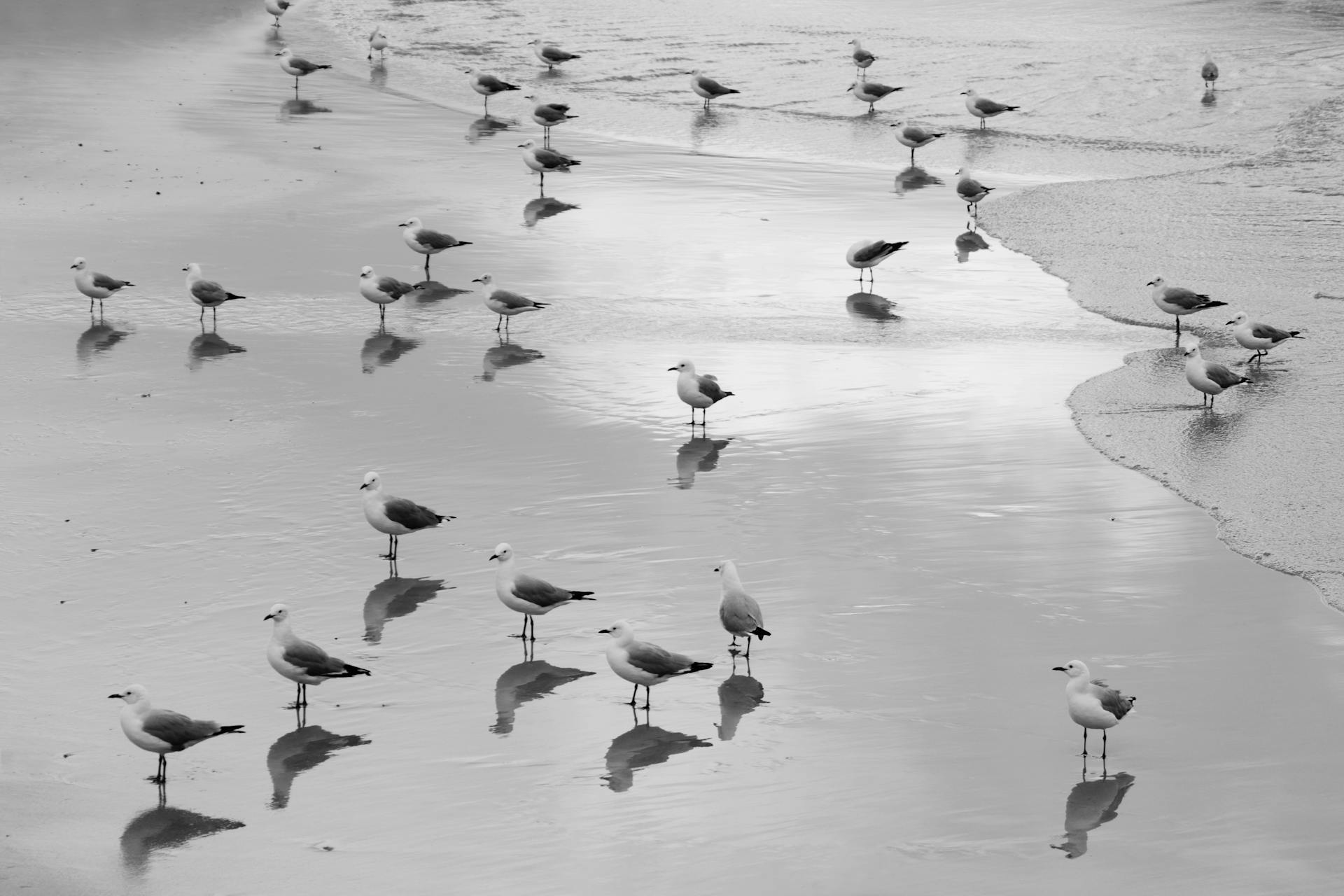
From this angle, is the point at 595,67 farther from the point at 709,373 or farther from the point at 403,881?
the point at 403,881

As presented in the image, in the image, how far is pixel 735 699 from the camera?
30.0 ft

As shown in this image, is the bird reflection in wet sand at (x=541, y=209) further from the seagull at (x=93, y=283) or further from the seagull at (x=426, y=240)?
the seagull at (x=93, y=283)

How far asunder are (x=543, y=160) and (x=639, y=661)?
14.3 metres

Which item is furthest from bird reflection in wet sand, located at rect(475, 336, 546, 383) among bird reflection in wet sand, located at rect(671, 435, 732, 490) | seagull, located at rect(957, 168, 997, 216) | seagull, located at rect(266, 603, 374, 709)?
seagull, located at rect(957, 168, 997, 216)

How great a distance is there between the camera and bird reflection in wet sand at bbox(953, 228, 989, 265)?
19.1m

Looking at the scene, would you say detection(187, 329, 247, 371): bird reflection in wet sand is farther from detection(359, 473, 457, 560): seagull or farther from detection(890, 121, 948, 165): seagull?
detection(890, 121, 948, 165): seagull

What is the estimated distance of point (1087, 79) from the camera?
30062 mm

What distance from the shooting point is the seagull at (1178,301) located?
52.3 feet

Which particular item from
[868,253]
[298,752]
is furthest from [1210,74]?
[298,752]

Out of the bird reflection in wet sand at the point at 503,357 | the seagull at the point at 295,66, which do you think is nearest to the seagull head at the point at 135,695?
the bird reflection in wet sand at the point at 503,357

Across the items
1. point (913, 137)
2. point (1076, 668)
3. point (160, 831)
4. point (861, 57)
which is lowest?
point (160, 831)

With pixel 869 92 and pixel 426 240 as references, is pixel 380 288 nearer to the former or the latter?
pixel 426 240

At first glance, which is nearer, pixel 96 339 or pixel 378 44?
pixel 96 339

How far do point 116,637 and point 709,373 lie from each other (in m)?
6.45
